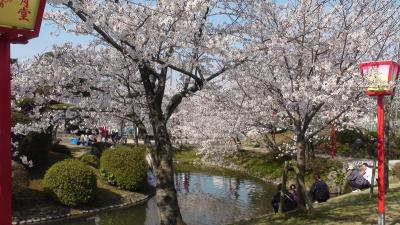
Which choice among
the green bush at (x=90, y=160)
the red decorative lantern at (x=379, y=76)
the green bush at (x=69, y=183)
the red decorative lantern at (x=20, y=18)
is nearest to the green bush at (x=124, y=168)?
the green bush at (x=69, y=183)

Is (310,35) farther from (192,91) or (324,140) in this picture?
(324,140)

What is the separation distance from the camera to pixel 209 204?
691 inches

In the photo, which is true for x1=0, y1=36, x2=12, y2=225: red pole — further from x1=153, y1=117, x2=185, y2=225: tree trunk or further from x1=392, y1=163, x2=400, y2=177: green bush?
x1=392, y1=163, x2=400, y2=177: green bush

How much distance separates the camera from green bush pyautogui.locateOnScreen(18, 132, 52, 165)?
1864cm

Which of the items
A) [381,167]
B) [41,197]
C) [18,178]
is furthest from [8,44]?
[41,197]

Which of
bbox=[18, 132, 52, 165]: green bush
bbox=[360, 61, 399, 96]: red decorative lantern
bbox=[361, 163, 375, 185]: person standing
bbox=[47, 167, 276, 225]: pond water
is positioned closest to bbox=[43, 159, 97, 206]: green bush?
bbox=[47, 167, 276, 225]: pond water

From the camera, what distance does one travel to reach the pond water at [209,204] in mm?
15086

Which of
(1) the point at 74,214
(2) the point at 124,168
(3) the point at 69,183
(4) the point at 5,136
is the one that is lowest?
(1) the point at 74,214

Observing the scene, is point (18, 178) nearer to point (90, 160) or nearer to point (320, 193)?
point (90, 160)

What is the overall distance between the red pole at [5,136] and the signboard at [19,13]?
0.24 m

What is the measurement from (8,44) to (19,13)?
392mm

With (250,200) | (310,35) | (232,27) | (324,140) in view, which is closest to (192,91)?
(232,27)

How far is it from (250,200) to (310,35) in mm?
10133

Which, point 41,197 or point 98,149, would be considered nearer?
point 41,197
